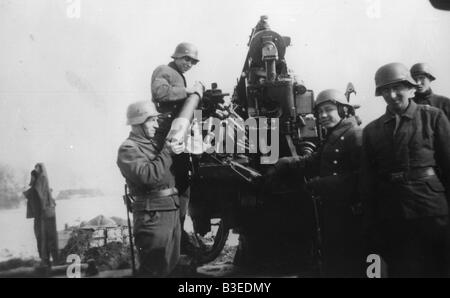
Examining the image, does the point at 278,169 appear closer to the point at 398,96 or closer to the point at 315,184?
the point at 315,184

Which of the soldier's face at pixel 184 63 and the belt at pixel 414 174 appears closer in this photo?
the belt at pixel 414 174

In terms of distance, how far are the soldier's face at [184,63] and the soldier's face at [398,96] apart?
2565 millimetres

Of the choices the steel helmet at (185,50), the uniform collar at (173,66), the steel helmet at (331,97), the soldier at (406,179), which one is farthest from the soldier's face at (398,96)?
the uniform collar at (173,66)

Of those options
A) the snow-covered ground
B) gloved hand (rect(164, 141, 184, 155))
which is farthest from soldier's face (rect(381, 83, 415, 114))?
the snow-covered ground

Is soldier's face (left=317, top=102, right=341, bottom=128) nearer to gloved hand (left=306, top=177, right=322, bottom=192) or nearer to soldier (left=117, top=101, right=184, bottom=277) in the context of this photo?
gloved hand (left=306, top=177, right=322, bottom=192)

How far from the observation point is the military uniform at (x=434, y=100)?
4.81 m

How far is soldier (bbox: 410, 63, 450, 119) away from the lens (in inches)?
190

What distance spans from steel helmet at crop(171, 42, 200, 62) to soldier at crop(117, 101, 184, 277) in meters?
1.19

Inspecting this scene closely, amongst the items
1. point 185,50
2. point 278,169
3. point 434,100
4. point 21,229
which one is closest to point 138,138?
point 185,50

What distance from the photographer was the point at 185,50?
5.15m

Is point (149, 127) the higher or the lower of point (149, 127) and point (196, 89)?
the lower

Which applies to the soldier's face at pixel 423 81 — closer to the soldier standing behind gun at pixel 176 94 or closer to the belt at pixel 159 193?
the soldier standing behind gun at pixel 176 94

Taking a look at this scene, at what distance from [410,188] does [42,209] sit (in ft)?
24.7
